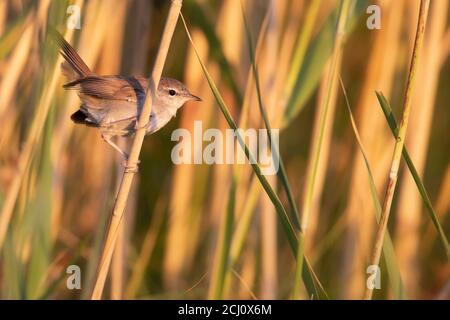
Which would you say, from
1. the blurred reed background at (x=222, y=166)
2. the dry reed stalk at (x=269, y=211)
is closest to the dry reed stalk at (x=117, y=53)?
the blurred reed background at (x=222, y=166)

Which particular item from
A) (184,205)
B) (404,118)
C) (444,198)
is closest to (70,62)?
(404,118)

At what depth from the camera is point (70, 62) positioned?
182cm

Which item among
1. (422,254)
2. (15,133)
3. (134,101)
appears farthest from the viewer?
(422,254)

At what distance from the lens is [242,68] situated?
111 inches

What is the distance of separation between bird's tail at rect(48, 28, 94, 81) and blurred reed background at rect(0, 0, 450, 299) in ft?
0.11

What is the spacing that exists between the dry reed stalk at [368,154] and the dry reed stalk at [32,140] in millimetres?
1413

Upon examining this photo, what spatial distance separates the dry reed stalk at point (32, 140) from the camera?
1.71 meters

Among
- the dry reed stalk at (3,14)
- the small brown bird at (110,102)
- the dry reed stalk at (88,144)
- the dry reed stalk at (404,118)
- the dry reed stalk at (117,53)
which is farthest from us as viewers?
the dry reed stalk at (117,53)

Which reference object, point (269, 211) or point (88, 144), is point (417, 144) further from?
point (88, 144)

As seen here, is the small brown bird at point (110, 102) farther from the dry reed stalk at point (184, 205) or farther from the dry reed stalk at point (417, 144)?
the dry reed stalk at point (417, 144)

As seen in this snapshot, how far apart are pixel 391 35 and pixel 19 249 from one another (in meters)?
1.77
